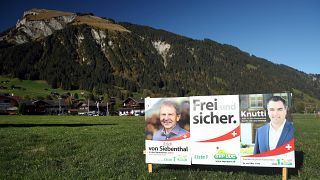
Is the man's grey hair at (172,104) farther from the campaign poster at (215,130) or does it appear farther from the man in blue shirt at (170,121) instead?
the campaign poster at (215,130)

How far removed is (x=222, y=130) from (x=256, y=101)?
1.52m

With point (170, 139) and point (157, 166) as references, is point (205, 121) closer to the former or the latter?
point (170, 139)

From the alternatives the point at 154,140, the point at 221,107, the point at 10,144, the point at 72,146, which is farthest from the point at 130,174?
the point at 10,144

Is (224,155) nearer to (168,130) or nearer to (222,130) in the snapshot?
(222,130)

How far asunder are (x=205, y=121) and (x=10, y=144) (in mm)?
13535

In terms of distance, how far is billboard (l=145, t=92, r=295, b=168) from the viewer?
507 inches

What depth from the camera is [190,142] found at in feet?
47.0

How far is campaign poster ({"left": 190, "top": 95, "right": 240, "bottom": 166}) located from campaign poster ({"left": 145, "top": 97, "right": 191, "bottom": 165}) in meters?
0.27

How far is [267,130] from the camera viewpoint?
13.0 m

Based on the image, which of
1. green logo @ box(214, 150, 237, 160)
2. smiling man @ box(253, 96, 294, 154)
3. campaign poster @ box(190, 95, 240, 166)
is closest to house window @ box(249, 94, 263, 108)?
smiling man @ box(253, 96, 294, 154)

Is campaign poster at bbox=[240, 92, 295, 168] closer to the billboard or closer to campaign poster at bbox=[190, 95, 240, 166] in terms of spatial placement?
the billboard

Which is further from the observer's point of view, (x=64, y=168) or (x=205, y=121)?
(x=64, y=168)

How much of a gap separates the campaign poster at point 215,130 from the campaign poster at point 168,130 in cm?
27

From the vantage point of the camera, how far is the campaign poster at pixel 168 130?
1445 cm
